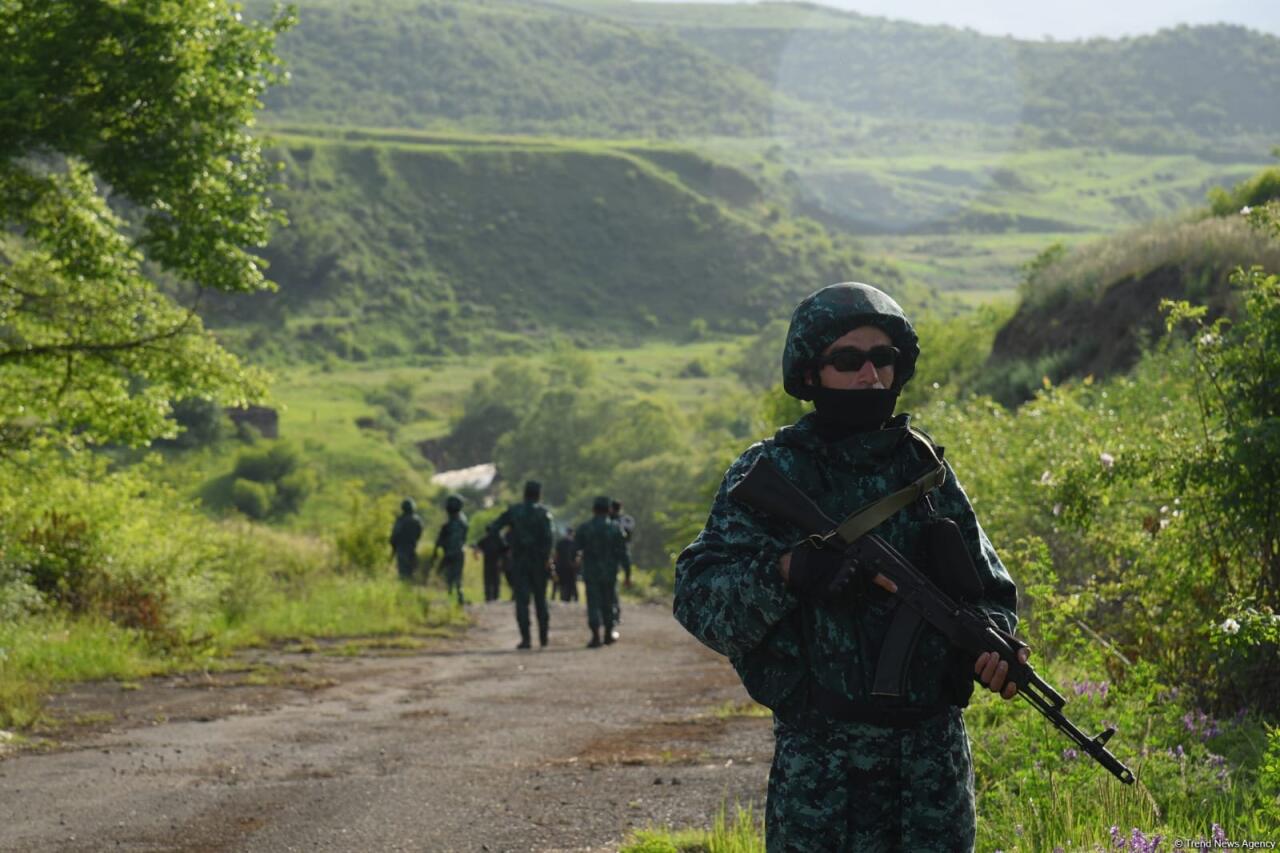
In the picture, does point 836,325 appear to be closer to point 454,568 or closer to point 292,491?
point 454,568

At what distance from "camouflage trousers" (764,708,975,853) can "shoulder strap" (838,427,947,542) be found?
0.49 metres

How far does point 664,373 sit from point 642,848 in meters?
174

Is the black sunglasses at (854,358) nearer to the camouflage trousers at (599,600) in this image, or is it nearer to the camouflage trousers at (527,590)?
the camouflage trousers at (527,590)

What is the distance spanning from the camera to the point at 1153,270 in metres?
25.8

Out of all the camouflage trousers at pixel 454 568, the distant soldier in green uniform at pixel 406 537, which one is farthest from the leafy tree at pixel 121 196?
the distant soldier in green uniform at pixel 406 537

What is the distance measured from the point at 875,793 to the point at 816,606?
0.48m

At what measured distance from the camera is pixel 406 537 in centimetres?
2655

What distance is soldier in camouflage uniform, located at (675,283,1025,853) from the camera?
12.4 ft

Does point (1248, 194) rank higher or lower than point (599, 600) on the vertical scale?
higher

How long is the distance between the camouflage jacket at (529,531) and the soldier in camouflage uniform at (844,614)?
14.6m

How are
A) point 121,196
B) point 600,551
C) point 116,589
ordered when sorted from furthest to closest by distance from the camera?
point 600,551 → point 121,196 → point 116,589

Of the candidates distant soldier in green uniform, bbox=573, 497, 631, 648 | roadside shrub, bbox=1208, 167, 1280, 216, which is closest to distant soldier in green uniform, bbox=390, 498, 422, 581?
distant soldier in green uniform, bbox=573, 497, 631, 648

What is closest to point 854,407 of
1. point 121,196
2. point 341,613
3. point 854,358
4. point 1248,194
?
point 854,358

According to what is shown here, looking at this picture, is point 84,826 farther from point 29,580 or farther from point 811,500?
→ point 29,580
